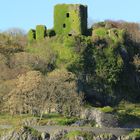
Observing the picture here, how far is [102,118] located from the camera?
63875mm

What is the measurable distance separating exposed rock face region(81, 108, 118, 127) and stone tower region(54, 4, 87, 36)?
28517mm

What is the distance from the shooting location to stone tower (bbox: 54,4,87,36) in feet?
314

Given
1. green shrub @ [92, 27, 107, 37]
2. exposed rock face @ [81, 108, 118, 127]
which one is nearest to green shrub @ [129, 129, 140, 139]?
exposed rock face @ [81, 108, 118, 127]

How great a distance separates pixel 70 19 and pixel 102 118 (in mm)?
34188

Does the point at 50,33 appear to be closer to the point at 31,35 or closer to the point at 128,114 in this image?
A: the point at 31,35

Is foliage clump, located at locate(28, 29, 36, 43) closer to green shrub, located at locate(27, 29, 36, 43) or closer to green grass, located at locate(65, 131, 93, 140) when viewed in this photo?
green shrub, located at locate(27, 29, 36, 43)

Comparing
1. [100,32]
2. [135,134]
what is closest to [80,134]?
[135,134]

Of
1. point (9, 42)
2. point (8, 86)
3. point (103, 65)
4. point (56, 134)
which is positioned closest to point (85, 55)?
point (103, 65)

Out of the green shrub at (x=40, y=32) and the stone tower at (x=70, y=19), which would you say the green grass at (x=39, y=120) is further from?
the stone tower at (x=70, y=19)

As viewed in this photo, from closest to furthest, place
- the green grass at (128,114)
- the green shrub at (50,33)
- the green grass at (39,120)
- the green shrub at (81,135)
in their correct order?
1. the green shrub at (81,135)
2. the green grass at (39,120)
3. the green grass at (128,114)
4. the green shrub at (50,33)

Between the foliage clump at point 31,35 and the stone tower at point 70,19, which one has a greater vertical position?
the stone tower at point 70,19

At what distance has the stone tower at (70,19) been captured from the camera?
95.8 metres

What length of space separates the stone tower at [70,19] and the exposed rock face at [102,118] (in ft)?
93.6

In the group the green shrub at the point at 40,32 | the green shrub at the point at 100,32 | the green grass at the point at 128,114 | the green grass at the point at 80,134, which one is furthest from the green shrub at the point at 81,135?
the green shrub at the point at 40,32
